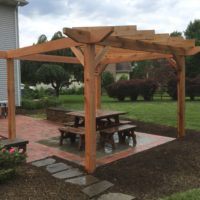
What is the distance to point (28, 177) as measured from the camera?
4.64m

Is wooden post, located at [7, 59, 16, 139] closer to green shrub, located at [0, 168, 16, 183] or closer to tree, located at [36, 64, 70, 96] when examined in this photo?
green shrub, located at [0, 168, 16, 183]

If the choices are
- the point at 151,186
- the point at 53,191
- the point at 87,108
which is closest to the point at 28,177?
the point at 53,191

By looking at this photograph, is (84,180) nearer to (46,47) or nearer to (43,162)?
(43,162)

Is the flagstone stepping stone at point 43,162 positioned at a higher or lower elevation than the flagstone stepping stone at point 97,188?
higher

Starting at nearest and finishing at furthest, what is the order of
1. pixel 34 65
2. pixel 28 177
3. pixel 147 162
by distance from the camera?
pixel 28 177 → pixel 147 162 → pixel 34 65

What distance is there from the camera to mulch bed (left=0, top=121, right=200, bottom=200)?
159 inches

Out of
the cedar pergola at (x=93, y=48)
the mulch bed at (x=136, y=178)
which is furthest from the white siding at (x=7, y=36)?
the mulch bed at (x=136, y=178)

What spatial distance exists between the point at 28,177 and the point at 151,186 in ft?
6.52

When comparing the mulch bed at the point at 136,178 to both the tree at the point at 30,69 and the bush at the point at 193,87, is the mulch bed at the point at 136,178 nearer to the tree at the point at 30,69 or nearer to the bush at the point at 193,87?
the bush at the point at 193,87

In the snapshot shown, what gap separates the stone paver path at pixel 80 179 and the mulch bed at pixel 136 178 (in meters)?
0.12

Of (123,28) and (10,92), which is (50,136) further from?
(123,28)

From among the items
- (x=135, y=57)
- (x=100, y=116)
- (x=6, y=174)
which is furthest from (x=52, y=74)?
(x=6, y=174)

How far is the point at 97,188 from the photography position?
421 centimetres

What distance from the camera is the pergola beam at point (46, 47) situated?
514 centimetres
